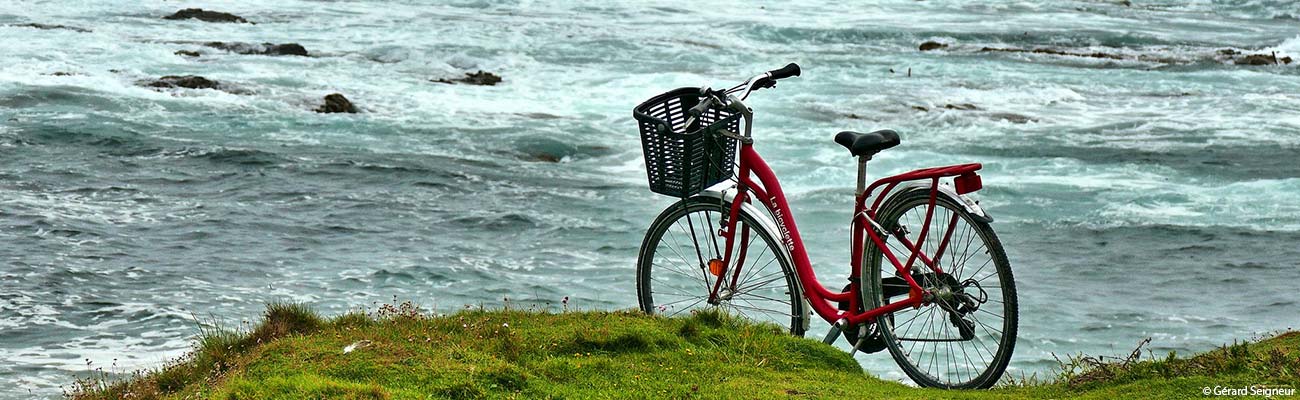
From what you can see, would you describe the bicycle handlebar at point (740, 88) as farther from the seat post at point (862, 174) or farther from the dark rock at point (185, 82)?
the dark rock at point (185, 82)

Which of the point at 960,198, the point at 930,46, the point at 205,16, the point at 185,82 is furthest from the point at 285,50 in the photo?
the point at 960,198

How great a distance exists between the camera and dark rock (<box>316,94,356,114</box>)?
19797 mm

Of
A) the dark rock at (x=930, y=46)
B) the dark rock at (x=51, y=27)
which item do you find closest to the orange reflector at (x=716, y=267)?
the dark rock at (x=51, y=27)

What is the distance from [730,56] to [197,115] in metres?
12.9

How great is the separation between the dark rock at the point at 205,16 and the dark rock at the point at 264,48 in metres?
5.11

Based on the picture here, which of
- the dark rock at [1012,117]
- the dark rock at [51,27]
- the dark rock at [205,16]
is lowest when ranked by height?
the dark rock at [205,16]

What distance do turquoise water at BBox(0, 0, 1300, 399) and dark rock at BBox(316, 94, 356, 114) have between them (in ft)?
0.82

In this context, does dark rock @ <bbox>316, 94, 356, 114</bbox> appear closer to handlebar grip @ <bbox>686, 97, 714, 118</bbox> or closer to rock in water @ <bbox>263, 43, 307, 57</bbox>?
rock in water @ <bbox>263, 43, 307, 57</bbox>

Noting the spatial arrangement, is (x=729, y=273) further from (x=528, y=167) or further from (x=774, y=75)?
(x=528, y=167)

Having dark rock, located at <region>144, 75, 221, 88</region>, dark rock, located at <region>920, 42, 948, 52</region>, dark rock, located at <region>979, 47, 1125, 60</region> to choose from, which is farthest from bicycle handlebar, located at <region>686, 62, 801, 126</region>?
dark rock, located at <region>979, 47, 1125, 60</region>

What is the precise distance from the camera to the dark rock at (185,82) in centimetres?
2091

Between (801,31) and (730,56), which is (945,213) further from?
(801,31)

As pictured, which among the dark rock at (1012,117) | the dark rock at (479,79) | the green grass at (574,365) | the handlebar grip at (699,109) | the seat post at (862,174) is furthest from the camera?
the dark rock at (479,79)

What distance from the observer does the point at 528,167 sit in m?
16.5
